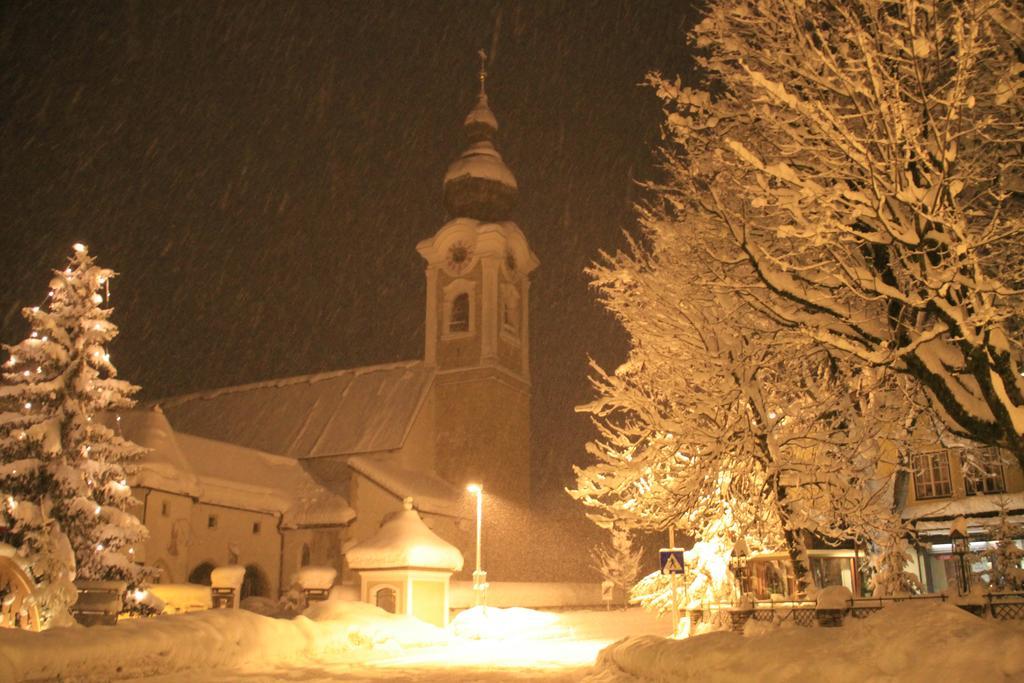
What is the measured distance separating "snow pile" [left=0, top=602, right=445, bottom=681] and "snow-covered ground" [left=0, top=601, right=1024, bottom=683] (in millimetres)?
22

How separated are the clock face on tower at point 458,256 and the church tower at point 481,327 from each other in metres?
0.05

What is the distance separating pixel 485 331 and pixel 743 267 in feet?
106

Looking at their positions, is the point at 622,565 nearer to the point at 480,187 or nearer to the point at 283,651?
the point at 480,187

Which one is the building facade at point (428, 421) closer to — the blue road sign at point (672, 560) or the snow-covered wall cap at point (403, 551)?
the snow-covered wall cap at point (403, 551)

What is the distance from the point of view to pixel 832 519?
642 inches

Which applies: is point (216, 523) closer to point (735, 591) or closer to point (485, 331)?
point (485, 331)

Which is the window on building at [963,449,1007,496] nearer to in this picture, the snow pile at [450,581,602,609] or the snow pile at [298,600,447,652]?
the snow pile at [298,600,447,652]

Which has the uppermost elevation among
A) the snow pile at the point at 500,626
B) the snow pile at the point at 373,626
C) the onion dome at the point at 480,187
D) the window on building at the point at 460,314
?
the onion dome at the point at 480,187

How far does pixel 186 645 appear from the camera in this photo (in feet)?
50.7

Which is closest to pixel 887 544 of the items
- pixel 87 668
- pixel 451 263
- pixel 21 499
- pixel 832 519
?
pixel 832 519

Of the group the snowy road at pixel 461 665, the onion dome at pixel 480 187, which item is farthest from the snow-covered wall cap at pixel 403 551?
the onion dome at pixel 480 187

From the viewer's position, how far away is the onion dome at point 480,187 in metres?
51.2

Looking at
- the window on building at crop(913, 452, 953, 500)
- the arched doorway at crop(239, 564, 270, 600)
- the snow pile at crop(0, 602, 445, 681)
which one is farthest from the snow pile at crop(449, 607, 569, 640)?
the window on building at crop(913, 452, 953, 500)

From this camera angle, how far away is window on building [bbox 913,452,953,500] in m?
29.8
